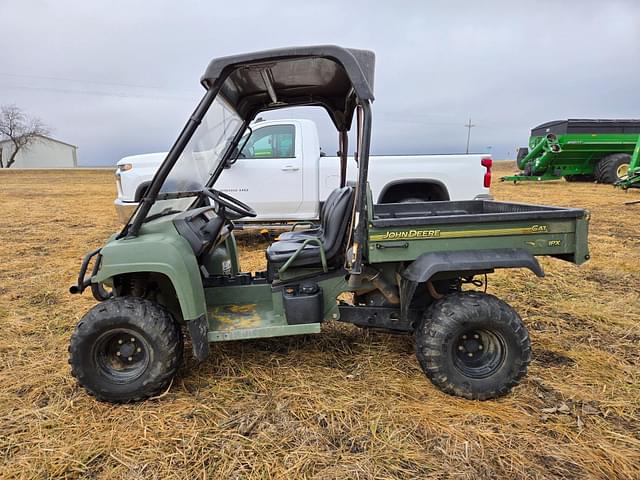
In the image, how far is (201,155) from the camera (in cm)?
307

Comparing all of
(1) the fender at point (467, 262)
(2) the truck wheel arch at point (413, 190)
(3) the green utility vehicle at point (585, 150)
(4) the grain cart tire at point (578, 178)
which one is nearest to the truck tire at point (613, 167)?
(3) the green utility vehicle at point (585, 150)

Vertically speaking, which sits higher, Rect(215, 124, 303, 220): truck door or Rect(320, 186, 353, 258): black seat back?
Rect(215, 124, 303, 220): truck door

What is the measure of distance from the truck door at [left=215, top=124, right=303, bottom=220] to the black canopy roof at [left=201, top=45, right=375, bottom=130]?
2.56m

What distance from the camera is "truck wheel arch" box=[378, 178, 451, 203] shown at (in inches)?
238

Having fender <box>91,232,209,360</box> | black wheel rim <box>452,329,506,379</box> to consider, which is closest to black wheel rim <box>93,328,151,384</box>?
fender <box>91,232,209,360</box>

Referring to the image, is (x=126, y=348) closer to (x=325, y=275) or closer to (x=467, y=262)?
(x=325, y=275)

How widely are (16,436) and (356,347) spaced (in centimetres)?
216

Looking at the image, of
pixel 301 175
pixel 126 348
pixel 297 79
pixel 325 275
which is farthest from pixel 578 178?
pixel 126 348

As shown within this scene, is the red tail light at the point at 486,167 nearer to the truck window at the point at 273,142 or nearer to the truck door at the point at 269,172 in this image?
the truck door at the point at 269,172

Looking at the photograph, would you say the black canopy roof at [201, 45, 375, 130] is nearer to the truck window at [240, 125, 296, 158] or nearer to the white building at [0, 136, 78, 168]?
the truck window at [240, 125, 296, 158]

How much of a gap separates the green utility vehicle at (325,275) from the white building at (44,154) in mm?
65470

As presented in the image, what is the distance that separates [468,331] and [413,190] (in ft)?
12.8

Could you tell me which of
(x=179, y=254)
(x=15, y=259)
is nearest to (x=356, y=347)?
(x=179, y=254)

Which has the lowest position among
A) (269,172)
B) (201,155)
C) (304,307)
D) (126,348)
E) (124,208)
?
(126,348)
